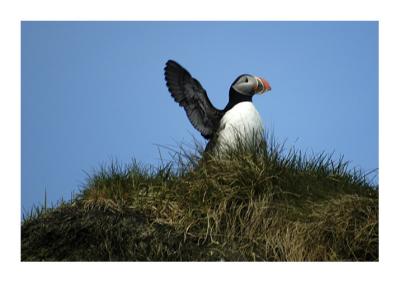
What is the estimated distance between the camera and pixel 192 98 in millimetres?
8133

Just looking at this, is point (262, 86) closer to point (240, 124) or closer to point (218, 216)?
point (240, 124)

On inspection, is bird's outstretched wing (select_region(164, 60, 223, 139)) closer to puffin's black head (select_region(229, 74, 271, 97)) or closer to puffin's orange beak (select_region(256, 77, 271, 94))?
puffin's black head (select_region(229, 74, 271, 97))

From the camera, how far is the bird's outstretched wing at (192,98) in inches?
318

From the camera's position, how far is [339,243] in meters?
6.58

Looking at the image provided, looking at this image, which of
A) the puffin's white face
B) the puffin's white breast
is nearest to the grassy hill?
the puffin's white breast

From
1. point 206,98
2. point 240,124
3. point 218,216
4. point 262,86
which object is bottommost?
point 218,216

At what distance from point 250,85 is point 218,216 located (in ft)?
5.87

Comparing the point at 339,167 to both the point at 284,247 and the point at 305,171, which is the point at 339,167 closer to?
the point at 305,171

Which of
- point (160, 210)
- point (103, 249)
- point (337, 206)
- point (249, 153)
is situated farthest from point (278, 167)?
point (103, 249)

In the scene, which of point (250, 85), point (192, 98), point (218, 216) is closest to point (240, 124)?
point (250, 85)

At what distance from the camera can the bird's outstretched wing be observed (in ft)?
26.5

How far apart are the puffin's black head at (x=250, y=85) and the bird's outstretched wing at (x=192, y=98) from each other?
14.4 inches

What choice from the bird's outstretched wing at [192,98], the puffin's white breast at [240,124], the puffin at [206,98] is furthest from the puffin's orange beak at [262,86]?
the bird's outstretched wing at [192,98]
